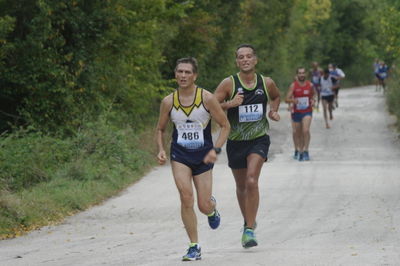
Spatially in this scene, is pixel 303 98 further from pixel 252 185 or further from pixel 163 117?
pixel 163 117

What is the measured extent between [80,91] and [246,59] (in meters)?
10.9

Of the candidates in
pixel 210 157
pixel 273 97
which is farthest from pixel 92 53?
pixel 210 157

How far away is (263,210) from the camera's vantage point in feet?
44.9

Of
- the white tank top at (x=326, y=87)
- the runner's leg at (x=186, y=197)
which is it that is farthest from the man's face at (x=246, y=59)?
the white tank top at (x=326, y=87)

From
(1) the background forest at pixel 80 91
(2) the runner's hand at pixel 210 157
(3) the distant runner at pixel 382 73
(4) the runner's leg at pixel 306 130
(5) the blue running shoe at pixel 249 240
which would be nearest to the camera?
(2) the runner's hand at pixel 210 157

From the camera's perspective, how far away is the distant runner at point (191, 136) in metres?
9.23

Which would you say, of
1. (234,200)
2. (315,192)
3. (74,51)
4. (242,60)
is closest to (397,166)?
(315,192)

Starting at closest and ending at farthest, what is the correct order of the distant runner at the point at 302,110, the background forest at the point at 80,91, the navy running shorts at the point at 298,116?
1. the background forest at the point at 80,91
2. the distant runner at the point at 302,110
3. the navy running shorts at the point at 298,116

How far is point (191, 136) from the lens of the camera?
928 cm

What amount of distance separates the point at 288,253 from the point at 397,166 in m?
11.2

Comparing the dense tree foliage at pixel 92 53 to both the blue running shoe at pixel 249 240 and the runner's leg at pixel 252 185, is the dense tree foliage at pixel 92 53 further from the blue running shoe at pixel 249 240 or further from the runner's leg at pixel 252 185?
the blue running shoe at pixel 249 240

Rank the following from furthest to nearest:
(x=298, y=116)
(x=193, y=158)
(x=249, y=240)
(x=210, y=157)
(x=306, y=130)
Result: 1. (x=298, y=116)
2. (x=306, y=130)
3. (x=249, y=240)
4. (x=193, y=158)
5. (x=210, y=157)

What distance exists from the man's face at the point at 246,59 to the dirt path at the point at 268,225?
191 centimetres

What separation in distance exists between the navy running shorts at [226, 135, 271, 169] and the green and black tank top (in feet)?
0.15
